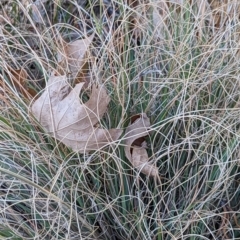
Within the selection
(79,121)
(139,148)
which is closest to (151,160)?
(139,148)

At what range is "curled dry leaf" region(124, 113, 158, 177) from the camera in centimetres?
91

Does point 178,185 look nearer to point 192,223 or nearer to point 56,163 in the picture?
point 192,223

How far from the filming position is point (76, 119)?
35.0 inches

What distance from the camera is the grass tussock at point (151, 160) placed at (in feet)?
2.95

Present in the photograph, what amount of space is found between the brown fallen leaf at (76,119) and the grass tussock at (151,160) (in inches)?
0.8

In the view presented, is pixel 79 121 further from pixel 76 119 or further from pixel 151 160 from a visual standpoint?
pixel 151 160

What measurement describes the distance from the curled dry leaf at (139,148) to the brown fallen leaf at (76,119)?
0.11 ft

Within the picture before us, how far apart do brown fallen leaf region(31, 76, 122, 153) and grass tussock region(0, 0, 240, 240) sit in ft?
0.07

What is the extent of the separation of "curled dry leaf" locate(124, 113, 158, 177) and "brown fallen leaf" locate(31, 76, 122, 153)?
3 centimetres

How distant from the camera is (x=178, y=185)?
92 centimetres

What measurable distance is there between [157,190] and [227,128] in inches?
6.7

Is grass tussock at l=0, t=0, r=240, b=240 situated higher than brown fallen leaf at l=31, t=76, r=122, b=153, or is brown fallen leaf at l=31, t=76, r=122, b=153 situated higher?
brown fallen leaf at l=31, t=76, r=122, b=153

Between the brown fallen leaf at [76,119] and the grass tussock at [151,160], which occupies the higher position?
the brown fallen leaf at [76,119]

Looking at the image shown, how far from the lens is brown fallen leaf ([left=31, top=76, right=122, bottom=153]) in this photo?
889 mm
